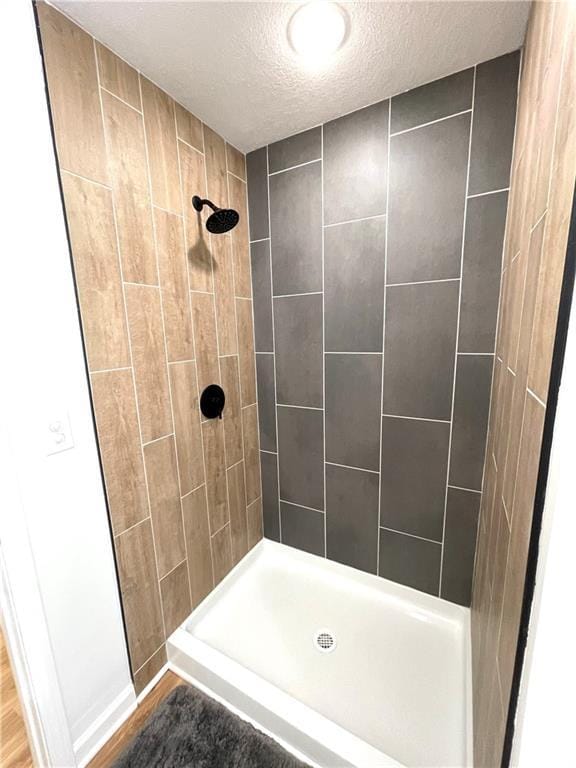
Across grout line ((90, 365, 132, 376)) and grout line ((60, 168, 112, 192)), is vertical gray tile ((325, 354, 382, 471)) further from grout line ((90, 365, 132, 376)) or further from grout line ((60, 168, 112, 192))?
grout line ((60, 168, 112, 192))

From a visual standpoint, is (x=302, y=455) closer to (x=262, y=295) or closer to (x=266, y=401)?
(x=266, y=401)

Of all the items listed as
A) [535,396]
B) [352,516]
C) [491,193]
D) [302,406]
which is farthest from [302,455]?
[491,193]

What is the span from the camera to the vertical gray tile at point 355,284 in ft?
4.33

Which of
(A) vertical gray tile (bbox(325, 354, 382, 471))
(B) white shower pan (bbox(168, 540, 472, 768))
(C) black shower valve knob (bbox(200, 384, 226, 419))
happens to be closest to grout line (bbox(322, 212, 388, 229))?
(A) vertical gray tile (bbox(325, 354, 382, 471))

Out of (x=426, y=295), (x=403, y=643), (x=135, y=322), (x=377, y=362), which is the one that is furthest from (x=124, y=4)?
(x=403, y=643)

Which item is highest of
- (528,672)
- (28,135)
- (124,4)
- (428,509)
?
(124,4)

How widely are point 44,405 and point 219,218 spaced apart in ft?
2.98

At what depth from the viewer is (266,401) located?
5.67 ft

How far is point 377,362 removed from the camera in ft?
4.58

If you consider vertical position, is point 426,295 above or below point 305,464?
above

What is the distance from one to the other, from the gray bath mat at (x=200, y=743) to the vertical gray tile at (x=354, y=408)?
1.05 metres

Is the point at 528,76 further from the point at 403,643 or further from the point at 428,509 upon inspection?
the point at 403,643

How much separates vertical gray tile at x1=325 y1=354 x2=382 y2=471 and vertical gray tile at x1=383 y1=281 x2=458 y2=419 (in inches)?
2.9

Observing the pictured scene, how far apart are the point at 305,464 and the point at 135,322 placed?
1.11m
